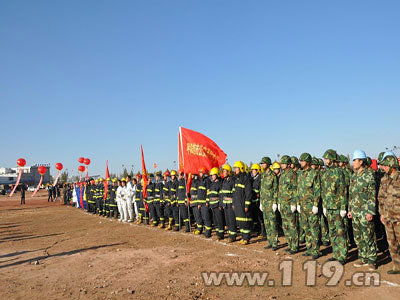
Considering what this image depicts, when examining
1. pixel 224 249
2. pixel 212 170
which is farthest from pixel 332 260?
pixel 212 170

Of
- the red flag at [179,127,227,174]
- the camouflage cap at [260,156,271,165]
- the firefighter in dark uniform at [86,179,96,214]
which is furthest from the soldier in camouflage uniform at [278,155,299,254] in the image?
the firefighter in dark uniform at [86,179,96,214]

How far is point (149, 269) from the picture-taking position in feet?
24.1

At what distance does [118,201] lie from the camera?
1709 cm

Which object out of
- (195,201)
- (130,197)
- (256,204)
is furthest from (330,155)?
(130,197)

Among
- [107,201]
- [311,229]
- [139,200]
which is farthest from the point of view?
[107,201]

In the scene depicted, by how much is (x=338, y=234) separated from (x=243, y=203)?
3.23 metres

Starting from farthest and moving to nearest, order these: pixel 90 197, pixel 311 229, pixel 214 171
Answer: pixel 90 197 < pixel 214 171 < pixel 311 229

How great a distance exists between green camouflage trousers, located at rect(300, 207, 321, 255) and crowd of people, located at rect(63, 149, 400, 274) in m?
0.02

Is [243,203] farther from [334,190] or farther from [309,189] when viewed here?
[334,190]

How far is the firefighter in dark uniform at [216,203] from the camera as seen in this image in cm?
1066

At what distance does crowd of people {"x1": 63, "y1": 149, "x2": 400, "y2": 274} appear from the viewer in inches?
257

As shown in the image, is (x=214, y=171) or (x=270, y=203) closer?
(x=270, y=203)

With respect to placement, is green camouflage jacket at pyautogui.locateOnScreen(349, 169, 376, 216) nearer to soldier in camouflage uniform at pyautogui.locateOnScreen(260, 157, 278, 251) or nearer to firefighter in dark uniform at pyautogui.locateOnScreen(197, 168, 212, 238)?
soldier in camouflage uniform at pyautogui.locateOnScreen(260, 157, 278, 251)

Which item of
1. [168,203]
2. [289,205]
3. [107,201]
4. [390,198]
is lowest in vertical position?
[107,201]
